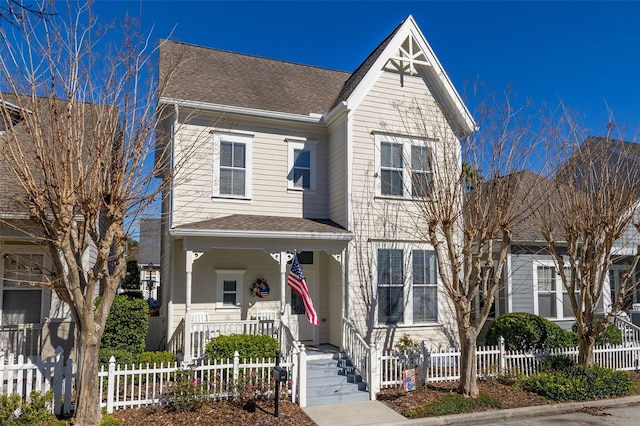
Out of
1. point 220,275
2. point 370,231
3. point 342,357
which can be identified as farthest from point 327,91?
point 342,357

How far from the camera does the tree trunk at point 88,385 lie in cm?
773

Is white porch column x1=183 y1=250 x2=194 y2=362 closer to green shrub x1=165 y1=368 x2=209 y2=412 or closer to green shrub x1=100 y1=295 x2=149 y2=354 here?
green shrub x1=100 y1=295 x2=149 y2=354

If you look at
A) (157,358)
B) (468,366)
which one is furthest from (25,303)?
(468,366)

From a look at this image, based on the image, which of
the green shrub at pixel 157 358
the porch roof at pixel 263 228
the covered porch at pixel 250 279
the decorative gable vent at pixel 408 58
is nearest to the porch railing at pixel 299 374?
the covered porch at pixel 250 279

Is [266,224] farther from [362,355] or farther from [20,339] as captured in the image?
[20,339]

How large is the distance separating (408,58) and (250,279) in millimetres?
7647

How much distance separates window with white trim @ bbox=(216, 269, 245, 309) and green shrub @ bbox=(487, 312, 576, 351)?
286 inches

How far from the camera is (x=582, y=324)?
39.0 ft

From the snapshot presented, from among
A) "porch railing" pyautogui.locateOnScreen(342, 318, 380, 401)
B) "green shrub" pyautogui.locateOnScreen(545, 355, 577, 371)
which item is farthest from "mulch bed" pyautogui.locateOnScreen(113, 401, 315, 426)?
"green shrub" pyautogui.locateOnScreen(545, 355, 577, 371)

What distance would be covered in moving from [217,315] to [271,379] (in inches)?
143

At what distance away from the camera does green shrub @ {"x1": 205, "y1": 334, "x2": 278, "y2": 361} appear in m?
10.4

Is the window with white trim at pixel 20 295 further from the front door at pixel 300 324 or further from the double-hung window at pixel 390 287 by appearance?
the double-hung window at pixel 390 287

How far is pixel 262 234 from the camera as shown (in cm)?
1183

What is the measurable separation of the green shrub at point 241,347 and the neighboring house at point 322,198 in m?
1.35
